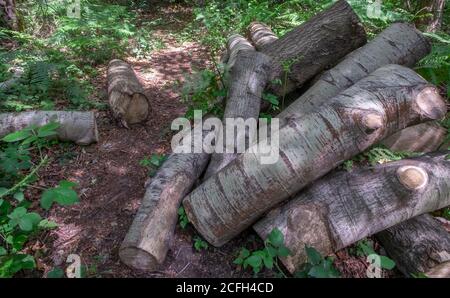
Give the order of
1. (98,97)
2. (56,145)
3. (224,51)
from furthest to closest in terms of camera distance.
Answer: (224,51) → (98,97) → (56,145)

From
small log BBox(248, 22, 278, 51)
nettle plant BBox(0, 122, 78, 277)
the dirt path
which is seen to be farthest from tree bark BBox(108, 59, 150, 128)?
small log BBox(248, 22, 278, 51)

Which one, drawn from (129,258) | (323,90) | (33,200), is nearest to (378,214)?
(323,90)

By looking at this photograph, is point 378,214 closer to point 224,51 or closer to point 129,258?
point 129,258

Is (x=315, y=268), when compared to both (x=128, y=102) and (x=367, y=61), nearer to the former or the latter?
(x=367, y=61)

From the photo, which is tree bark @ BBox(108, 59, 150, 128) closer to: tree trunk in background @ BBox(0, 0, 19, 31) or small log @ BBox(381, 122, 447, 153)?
small log @ BBox(381, 122, 447, 153)

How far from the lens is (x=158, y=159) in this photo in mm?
3168

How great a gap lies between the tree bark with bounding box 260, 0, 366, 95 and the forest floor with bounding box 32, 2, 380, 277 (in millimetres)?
1404

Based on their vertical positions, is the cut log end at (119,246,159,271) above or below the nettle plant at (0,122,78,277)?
below

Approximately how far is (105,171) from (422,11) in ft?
17.4

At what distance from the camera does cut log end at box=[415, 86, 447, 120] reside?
244cm

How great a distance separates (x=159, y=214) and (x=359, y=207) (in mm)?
1505

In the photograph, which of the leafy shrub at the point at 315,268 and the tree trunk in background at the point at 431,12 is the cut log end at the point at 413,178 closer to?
the leafy shrub at the point at 315,268

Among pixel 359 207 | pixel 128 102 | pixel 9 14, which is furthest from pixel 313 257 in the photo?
pixel 9 14

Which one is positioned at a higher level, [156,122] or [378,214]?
[156,122]
